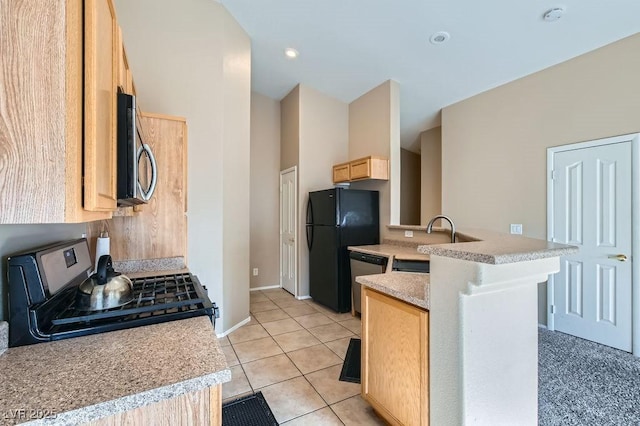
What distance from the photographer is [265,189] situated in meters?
5.01

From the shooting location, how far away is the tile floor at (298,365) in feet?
6.15

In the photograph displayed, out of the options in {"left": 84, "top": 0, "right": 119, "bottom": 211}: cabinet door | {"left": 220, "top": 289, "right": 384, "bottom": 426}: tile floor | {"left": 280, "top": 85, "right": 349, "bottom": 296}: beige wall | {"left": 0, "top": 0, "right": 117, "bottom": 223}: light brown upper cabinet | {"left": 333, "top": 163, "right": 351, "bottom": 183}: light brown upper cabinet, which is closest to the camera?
{"left": 0, "top": 0, "right": 117, "bottom": 223}: light brown upper cabinet

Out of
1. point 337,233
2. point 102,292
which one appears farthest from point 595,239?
point 102,292

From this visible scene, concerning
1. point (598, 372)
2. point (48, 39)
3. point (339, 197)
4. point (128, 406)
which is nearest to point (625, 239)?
point (598, 372)

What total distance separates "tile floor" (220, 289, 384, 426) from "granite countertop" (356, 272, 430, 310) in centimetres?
89

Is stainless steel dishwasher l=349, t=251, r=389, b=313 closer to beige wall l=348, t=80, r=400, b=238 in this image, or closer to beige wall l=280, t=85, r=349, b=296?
beige wall l=348, t=80, r=400, b=238

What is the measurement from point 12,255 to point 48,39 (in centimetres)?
77

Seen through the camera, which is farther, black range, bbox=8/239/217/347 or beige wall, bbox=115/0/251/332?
beige wall, bbox=115/0/251/332

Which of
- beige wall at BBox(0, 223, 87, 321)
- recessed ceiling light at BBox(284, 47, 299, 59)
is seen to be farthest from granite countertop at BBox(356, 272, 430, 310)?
recessed ceiling light at BBox(284, 47, 299, 59)

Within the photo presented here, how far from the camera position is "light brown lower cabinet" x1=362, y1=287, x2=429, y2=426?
1.40 meters

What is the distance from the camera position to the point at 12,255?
96cm

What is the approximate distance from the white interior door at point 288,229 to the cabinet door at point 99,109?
3524 millimetres

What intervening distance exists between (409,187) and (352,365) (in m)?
5.22

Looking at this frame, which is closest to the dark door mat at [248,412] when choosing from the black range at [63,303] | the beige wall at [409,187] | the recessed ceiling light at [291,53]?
the black range at [63,303]
